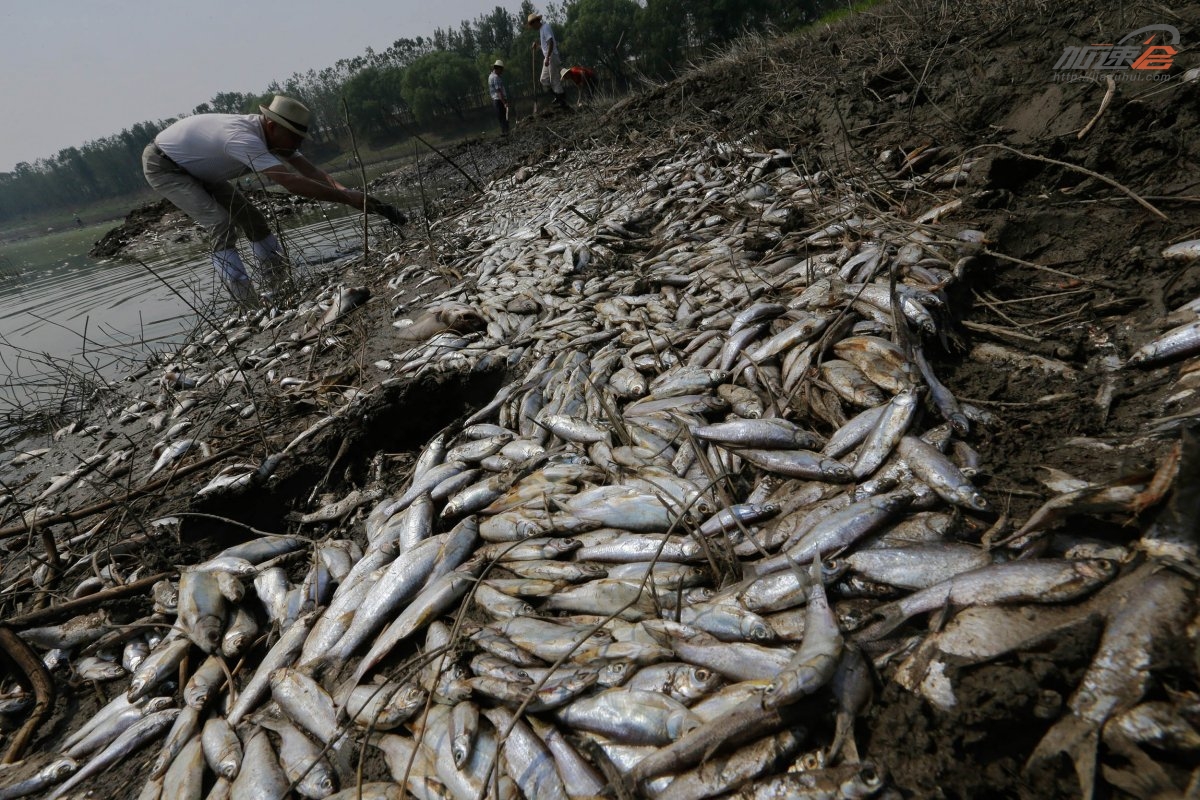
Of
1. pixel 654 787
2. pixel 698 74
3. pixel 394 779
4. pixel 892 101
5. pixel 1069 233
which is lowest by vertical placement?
pixel 394 779

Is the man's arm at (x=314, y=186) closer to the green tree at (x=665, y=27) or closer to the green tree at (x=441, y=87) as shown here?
the green tree at (x=665, y=27)

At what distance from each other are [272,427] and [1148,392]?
18.9ft

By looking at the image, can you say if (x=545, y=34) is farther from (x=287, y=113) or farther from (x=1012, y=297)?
(x=1012, y=297)

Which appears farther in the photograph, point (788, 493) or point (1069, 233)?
point (1069, 233)

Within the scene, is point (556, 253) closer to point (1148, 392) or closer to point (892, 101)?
point (892, 101)

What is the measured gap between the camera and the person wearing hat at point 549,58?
15523 millimetres

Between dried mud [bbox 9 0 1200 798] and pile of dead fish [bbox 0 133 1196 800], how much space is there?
3.8 inches

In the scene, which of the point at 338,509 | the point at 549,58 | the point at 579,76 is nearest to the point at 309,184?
the point at 338,509

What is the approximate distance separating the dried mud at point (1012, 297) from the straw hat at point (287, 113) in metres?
2.55

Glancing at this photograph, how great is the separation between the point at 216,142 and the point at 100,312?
21.1ft

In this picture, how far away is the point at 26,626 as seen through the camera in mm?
3213

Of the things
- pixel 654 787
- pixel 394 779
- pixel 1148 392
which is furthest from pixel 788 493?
pixel 394 779

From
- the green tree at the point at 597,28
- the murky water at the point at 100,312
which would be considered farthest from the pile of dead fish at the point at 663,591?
the green tree at the point at 597,28

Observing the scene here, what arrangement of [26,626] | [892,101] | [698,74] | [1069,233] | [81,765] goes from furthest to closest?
1. [698,74]
2. [892,101]
3. [1069,233]
4. [26,626]
5. [81,765]
